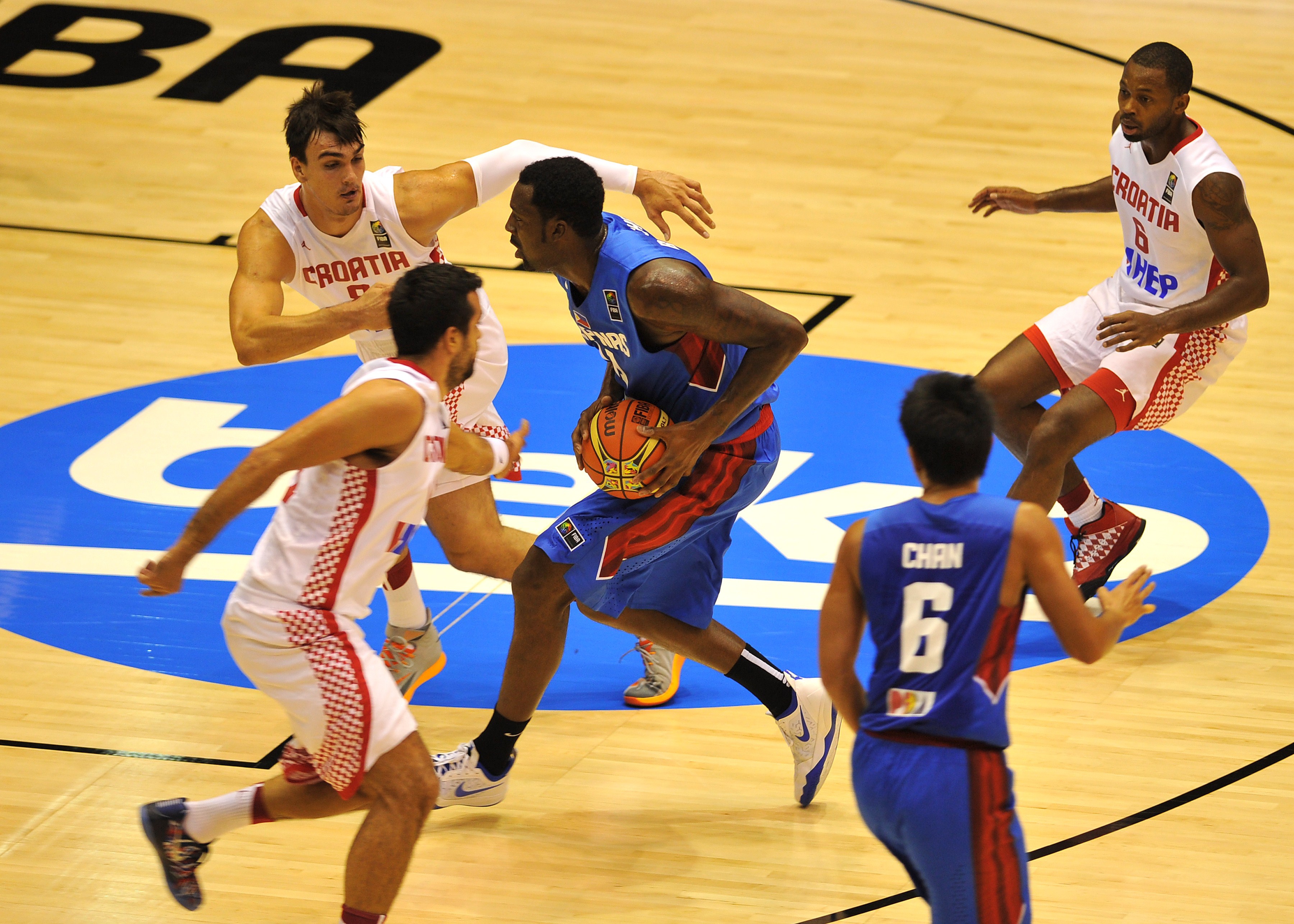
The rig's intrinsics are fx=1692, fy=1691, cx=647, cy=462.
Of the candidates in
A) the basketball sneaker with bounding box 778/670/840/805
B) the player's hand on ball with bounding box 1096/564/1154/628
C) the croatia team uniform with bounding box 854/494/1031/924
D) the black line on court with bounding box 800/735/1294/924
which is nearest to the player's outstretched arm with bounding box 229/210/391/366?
the basketball sneaker with bounding box 778/670/840/805

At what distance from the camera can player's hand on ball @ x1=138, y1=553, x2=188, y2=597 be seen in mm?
3641

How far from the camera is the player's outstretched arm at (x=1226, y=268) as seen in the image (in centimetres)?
525

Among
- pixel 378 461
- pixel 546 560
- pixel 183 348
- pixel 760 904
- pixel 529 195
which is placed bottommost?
pixel 183 348

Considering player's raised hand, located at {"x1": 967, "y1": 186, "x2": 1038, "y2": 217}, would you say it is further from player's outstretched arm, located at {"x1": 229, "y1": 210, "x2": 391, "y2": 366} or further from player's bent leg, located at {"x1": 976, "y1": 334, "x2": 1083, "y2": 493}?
player's outstretched arm, located at {"x1": 229, "y1": 210, "x2": 391, "y2": 366}

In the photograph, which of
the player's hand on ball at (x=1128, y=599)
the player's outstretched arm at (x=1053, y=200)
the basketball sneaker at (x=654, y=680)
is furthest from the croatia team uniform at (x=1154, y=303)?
the player's hand on ball at (x=1128, y=599)

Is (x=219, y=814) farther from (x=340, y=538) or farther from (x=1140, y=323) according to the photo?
(x=1140, y=323)

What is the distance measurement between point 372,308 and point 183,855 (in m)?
1.53

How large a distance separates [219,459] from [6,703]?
1.87m

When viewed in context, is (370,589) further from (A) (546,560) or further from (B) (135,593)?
(B) (135,593)

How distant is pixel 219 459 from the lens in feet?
22.6

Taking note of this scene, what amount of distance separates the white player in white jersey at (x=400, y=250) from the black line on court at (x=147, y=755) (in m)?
0.61

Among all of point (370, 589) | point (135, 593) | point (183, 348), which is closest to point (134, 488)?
point (135, 593)

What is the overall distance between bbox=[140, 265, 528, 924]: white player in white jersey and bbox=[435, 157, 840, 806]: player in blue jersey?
2.03 ft

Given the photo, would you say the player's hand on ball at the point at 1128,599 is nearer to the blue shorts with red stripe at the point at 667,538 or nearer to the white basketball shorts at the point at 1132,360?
the blue shorts with red stripe at the point at 667,538
